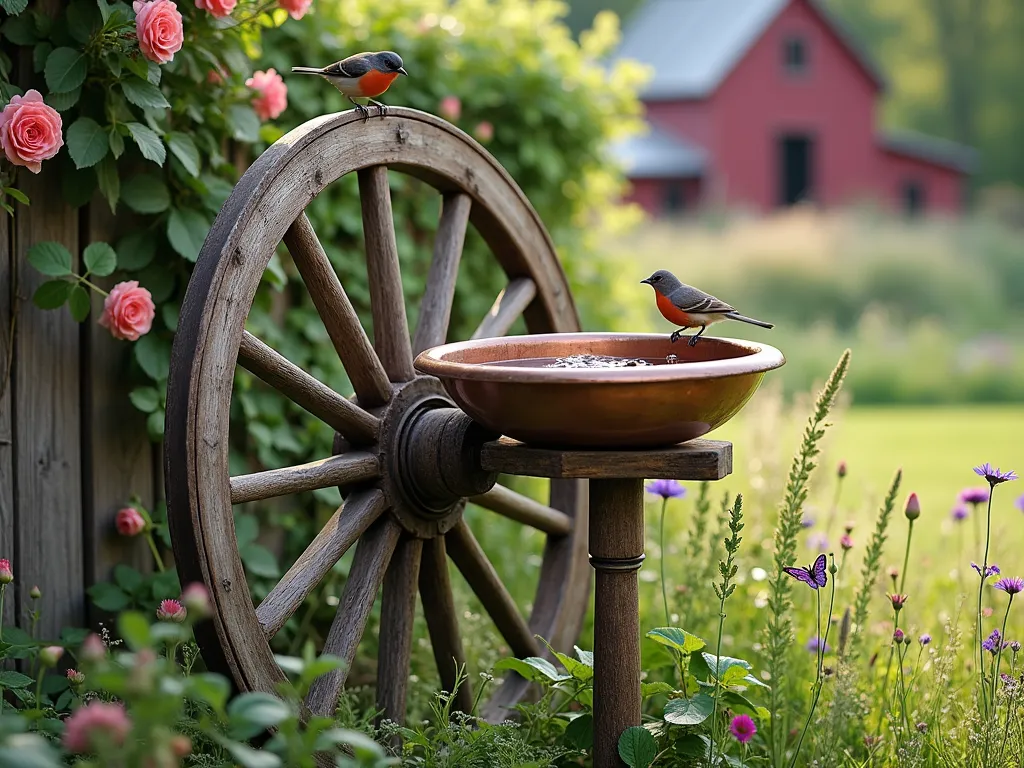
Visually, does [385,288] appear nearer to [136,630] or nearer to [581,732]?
[581,732]

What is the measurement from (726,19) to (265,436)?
805 inches

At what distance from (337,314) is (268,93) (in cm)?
72

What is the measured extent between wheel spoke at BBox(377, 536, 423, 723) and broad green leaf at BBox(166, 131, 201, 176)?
3.07ft

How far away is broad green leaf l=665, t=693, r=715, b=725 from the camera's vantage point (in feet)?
7.42

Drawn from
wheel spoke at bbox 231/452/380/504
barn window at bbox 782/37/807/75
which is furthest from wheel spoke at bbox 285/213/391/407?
barn window at bbox 782/37/807/75

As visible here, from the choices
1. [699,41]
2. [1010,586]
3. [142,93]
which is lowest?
[1010,586]

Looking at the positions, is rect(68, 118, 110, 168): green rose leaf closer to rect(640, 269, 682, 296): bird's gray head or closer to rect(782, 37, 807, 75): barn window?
rect(640, 269, 682, 296): bird's gray head

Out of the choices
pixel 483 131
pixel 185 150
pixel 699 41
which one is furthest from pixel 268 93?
pixel 699 41

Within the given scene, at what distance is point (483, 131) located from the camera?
13.1ft

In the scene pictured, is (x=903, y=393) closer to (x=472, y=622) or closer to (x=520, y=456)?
(x=472, y=622)

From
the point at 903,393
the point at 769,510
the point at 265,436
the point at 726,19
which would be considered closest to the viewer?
the point at 265,436

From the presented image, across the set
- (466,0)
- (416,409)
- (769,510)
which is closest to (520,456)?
(416,409)

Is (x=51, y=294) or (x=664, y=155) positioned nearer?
(x=51, y=294)

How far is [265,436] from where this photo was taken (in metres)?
3.04
